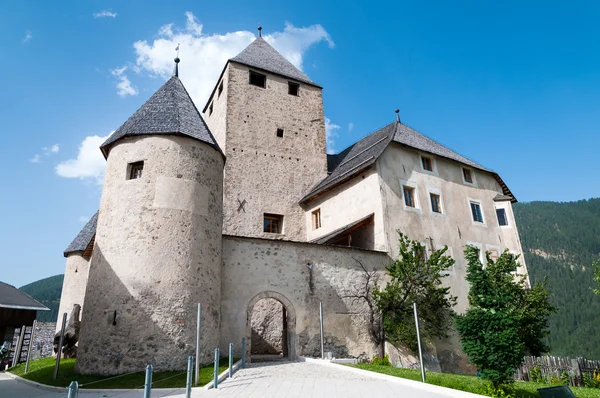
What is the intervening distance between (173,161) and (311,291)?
7.32m

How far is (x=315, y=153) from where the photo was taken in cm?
2488

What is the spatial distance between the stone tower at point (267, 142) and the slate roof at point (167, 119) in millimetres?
7087

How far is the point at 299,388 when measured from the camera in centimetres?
821

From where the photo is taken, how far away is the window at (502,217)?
23.7m

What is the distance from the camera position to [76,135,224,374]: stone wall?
11.1 m

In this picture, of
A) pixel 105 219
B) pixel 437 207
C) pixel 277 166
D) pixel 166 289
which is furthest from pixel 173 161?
pixel 437 207

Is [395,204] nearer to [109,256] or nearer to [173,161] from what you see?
[173,161]

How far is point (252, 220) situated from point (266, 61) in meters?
11.7

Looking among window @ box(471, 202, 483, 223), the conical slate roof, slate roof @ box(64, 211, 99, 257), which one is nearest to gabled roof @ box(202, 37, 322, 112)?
the conical slate roof

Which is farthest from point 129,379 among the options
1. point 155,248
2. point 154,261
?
point 155,248

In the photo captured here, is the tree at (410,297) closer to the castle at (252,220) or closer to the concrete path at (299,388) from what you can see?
the castle at (252,220)

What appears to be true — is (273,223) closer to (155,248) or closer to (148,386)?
(155,248)

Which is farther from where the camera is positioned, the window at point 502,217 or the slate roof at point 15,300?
the window at point 502,217

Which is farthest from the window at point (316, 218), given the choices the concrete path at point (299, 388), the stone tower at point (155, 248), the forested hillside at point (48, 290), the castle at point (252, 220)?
the forested hillside at point (48, 290)
